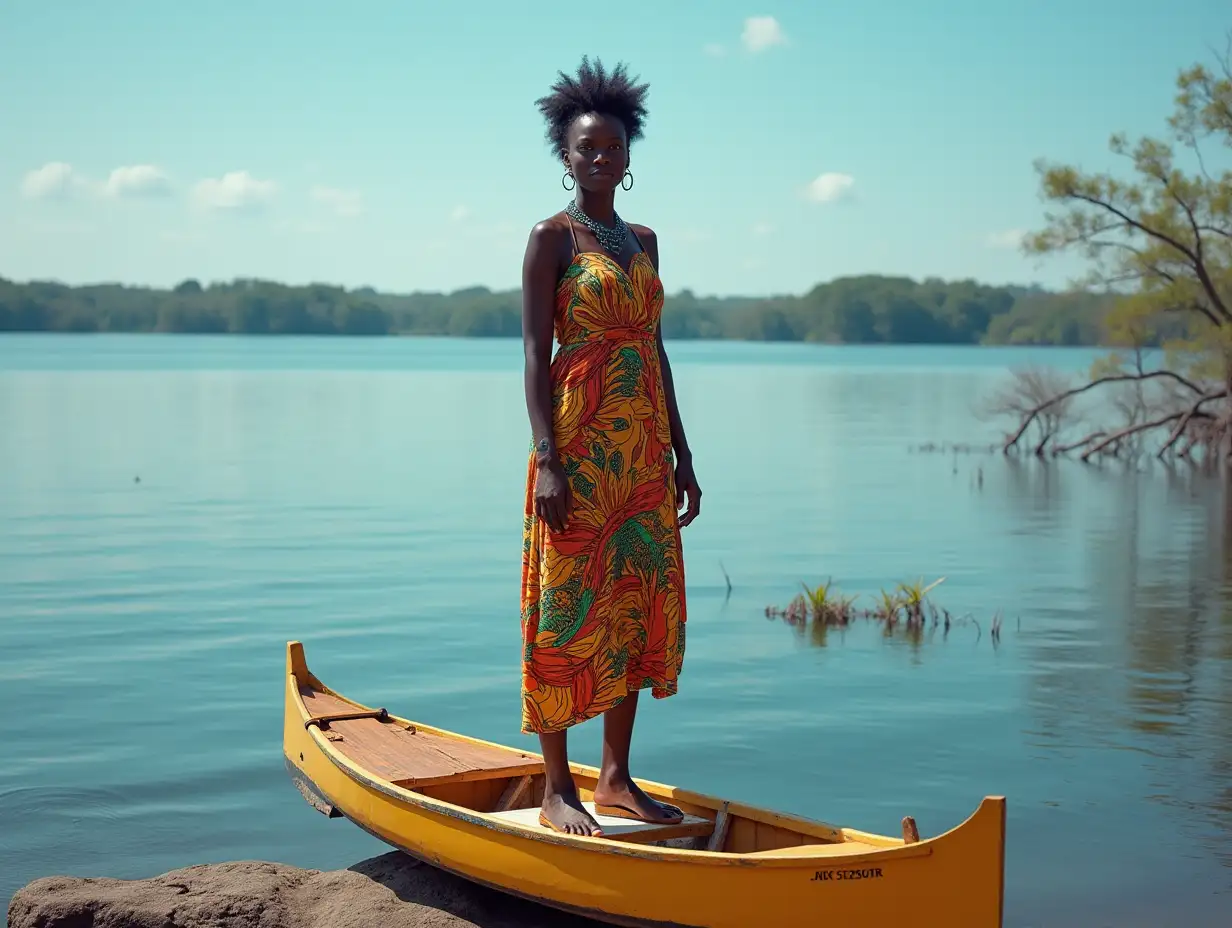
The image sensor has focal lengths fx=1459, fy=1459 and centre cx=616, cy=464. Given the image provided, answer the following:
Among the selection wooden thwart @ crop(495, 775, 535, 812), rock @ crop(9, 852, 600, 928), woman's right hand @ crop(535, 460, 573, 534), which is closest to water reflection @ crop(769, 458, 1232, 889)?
wooden thwart @ crop(495, 775, 535, 812)

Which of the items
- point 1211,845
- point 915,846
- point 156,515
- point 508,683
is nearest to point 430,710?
point 508,683

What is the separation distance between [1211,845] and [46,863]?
5.98 m

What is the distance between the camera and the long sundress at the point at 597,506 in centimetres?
563

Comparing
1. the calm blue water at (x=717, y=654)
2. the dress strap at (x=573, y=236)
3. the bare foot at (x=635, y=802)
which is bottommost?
the calm blue water at (x=717, y=654)

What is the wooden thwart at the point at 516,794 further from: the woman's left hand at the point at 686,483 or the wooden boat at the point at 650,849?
the woman's left hand at the point at 686,483

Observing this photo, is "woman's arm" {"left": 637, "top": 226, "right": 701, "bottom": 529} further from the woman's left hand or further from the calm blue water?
the calm blue water

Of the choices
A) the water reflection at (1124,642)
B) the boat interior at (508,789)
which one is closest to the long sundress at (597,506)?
the boat interior at (508,789)

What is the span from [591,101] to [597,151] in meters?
0.22

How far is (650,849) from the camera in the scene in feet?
16.7

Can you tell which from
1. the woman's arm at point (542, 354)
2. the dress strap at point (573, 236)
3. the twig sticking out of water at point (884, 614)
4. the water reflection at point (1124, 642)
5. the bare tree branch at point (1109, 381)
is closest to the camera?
the woman's arm at point (542, 354)

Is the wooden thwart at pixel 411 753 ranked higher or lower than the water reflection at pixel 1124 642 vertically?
higher

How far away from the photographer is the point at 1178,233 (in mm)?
27000

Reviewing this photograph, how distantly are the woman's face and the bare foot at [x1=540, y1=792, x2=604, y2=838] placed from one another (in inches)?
94.6

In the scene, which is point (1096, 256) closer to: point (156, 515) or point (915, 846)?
point (156, 515)
